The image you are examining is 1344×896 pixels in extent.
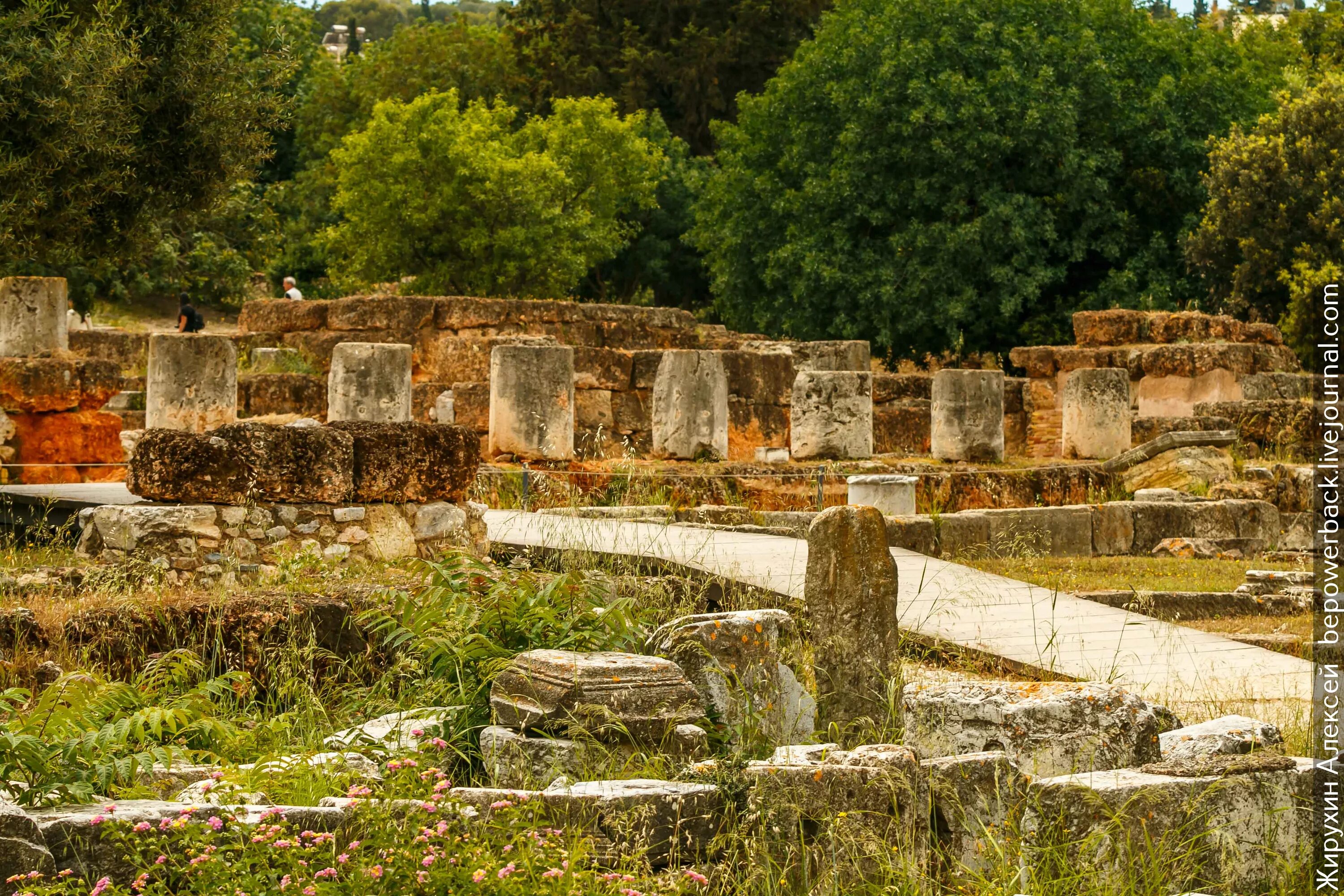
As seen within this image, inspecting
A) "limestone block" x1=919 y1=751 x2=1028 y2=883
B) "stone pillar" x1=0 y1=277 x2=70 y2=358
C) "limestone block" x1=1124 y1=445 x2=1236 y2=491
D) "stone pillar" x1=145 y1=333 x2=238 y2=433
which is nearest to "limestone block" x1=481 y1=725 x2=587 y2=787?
"limestone block" x1=919 y1=751 x2=1028 y2=883

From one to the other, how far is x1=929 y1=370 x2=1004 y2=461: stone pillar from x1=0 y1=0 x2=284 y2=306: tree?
27.4 feet

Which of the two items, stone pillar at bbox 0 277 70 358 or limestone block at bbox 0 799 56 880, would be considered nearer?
limestone block at bbox 0 799 56 880

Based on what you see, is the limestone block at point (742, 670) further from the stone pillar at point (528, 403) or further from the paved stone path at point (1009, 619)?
the stone pillar at point (528, 403)

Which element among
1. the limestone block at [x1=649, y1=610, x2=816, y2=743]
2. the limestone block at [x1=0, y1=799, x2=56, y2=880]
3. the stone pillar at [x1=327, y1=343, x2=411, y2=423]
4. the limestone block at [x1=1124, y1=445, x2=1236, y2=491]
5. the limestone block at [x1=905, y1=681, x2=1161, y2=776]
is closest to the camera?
the limestone block at [x1=0, y1=799, x2=56, y2=880]

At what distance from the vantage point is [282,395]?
17.0m

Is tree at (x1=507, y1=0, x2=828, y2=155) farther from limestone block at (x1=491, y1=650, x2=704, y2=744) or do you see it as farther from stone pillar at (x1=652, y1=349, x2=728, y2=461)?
limestone block at (x1=491, y1=650, x2=704, y2=744)

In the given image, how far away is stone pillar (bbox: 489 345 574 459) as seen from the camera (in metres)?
15.9

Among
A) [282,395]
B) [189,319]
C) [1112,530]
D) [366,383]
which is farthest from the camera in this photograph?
[189,319]

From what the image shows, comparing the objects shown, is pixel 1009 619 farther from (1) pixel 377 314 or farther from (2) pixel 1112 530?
(1) pixel 377 314

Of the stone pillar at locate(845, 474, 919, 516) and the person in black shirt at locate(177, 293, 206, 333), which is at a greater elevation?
the person in black shirt at locate(177, 293, 206, 333)

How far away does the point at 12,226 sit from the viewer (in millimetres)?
12102

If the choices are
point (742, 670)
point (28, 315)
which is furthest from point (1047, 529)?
point (28, 315)

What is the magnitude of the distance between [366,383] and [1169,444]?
870 centimetres

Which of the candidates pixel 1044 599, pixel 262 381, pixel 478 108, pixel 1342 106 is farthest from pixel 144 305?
pixel 1044 599
